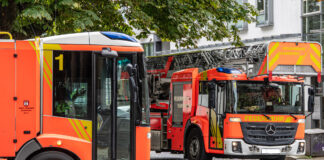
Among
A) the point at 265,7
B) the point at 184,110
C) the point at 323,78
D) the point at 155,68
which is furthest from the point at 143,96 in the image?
the point at 265,7

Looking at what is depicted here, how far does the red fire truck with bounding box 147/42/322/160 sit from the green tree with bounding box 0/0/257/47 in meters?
1.07

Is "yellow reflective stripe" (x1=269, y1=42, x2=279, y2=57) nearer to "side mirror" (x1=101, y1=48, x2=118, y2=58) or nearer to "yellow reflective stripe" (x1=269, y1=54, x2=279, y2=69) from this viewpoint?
"yellow reflective stripe" (x1=269, y1=54, x2=279, y2=69)

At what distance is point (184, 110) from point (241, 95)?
2.30 metres

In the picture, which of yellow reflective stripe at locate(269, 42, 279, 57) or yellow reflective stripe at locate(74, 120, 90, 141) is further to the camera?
yellow reflective stripe at locate(269, 42, 279, 57)

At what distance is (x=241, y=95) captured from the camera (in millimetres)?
15312

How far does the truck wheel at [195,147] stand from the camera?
16.0m

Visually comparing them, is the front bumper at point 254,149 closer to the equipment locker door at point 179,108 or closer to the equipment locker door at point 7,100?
the equipment locker door at point 179,108

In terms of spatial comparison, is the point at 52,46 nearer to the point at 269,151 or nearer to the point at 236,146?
the point at 236,146

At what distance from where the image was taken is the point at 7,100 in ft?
34.7

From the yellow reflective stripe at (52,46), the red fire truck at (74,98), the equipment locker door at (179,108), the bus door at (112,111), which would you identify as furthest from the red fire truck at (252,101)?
the yellow reflective stripe at (52,46)

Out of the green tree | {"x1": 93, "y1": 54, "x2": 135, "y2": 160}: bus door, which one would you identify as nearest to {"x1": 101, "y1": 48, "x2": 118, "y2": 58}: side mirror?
{"x1": 93, "y1": 54, "x2": 135, "y2": 160}: bus door

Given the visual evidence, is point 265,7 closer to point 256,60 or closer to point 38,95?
point 256,60

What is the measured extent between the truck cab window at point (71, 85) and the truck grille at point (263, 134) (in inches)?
217

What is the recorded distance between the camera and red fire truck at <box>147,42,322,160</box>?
15.0 meters
